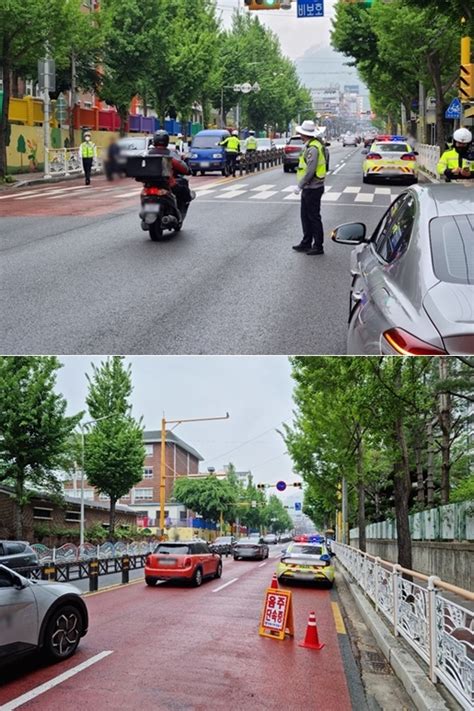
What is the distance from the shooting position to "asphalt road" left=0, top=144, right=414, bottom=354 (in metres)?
9.38

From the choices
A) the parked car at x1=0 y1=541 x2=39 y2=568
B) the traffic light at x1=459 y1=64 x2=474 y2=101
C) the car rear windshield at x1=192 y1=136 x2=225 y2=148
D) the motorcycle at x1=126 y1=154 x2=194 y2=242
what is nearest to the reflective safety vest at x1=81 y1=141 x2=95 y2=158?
the motorcycle at x1=126 y1=154 x2=194 y2=242

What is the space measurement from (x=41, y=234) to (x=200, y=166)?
60.1ft

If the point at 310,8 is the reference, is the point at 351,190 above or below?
below

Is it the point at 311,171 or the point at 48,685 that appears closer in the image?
the point at 48,685

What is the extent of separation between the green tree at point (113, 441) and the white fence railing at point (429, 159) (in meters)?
16.1

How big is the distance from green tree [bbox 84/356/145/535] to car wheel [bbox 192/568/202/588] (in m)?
15.9

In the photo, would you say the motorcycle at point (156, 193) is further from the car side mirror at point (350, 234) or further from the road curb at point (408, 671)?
the road curb at point (408, 671)

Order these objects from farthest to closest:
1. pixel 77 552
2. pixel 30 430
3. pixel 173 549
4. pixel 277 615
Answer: pixel 30 430 → pixel 77 552 → pixel 173 549 → pixel 277 615

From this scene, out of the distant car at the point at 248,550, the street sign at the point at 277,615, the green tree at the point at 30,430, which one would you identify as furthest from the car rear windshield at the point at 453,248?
the distant car at the point at 248,550

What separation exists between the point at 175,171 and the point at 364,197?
17536 mm

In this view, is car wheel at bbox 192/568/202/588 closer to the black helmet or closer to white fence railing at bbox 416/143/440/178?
the black helmet

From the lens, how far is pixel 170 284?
476 inches

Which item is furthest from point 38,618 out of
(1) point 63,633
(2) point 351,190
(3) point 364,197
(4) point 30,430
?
(2) point 351,190

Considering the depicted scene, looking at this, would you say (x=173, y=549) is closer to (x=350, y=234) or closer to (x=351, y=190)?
(x=350, y=234)
